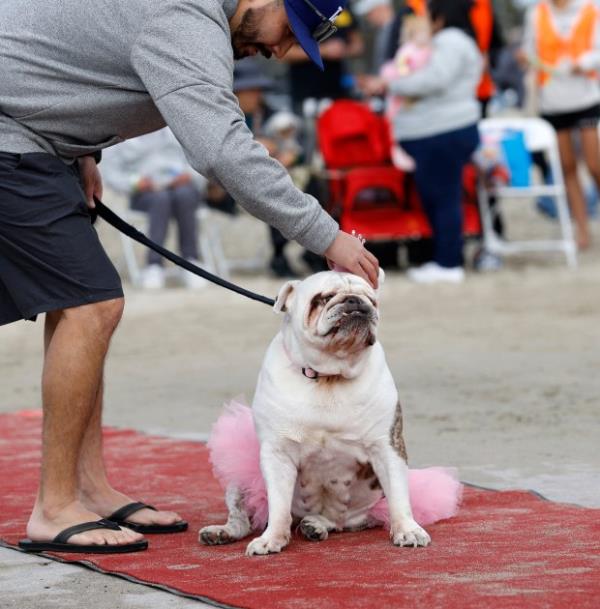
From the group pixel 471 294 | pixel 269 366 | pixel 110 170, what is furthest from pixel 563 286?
pixel 269 366

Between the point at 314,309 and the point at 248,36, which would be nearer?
the point at 314,309

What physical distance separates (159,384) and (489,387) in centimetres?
184

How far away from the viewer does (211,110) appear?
161 inches

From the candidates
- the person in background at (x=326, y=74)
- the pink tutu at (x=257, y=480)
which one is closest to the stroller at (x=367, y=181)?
the person in background at (x=326, y=74)

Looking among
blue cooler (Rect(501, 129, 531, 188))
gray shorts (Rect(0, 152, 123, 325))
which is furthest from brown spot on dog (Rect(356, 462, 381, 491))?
blue cooler (Rect(501, 129, 531, 188))

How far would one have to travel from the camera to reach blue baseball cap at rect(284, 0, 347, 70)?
4.23 meters

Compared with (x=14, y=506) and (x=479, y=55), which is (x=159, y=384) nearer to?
(x=14, y=506)

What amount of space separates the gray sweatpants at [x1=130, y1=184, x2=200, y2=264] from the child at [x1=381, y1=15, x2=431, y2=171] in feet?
6.08

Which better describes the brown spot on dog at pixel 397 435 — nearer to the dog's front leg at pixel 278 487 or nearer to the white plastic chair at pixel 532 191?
the dog's front leg at pixel 278 487

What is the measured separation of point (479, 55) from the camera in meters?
11.5

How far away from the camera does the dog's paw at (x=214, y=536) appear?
440cm


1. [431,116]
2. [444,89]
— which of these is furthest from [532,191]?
[444,89]

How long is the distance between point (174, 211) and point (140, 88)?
326 inches

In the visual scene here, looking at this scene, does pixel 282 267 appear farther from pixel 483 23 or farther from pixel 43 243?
pixel 43 243
